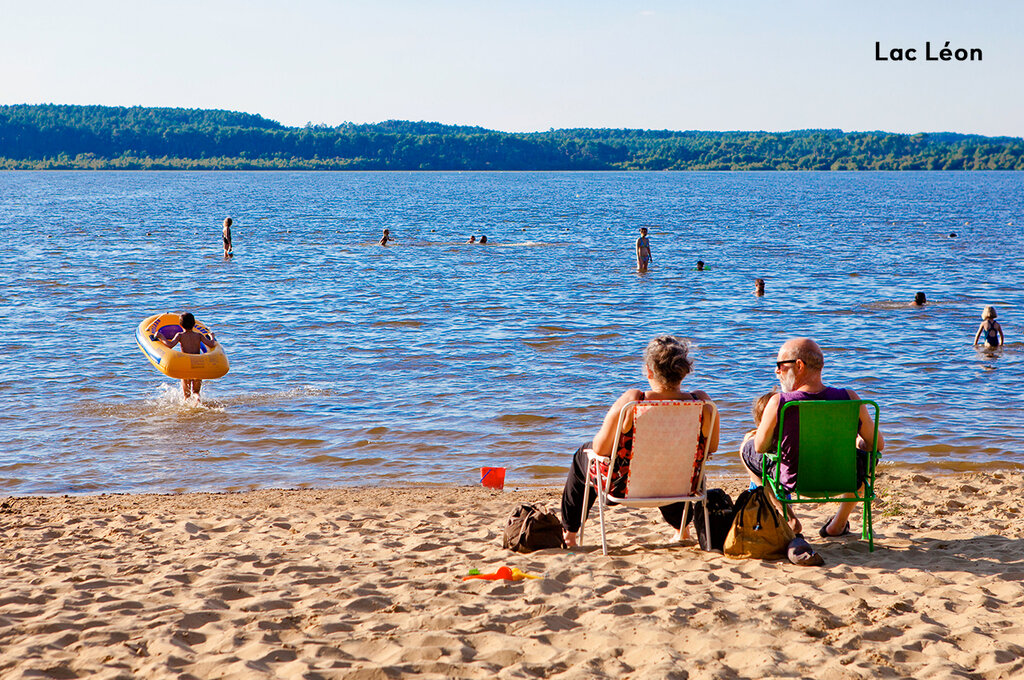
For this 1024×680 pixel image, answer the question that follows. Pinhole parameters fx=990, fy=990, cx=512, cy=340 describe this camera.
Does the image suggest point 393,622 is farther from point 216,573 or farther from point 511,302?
point 511,302

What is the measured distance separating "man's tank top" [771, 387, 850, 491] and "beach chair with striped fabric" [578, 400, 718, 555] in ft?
1.41

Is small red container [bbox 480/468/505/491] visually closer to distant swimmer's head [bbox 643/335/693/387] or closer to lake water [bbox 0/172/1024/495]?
lake water [bbox 0/172/1024/495]

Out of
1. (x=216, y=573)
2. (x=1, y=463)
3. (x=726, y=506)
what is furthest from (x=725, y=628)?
(x=1, y=463)

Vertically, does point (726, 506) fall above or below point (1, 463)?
above

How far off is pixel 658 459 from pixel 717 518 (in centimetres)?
57

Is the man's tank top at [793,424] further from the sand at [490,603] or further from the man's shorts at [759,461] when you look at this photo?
the sand at [490,603]

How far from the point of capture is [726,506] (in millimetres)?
5410

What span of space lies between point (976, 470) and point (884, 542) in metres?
3.37

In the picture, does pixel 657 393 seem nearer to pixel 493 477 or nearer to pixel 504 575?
pixel 504 575

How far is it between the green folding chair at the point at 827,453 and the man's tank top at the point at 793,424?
0.06ft

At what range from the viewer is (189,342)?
11594 mm

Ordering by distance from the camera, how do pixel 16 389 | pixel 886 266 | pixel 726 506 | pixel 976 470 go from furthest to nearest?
pixel 886 266 → pixel 16 389 → pixel 976 470 → pixel 726 506

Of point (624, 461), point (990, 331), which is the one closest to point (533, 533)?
point (624, 461)

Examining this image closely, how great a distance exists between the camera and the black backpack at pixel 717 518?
5379 millimetres
